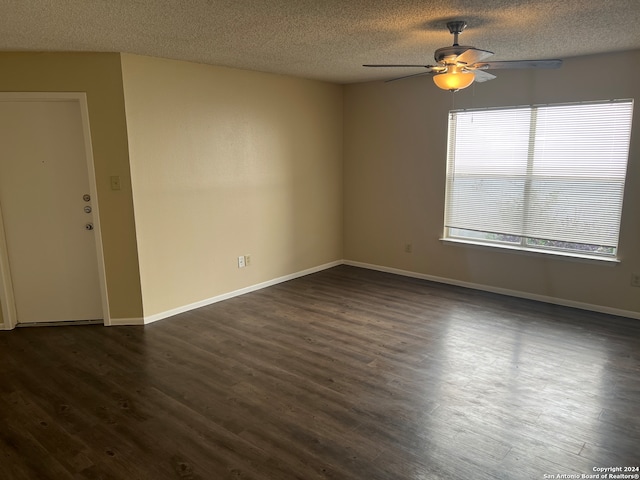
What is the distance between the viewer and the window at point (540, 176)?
13.9ft

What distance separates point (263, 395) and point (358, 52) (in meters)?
2.96

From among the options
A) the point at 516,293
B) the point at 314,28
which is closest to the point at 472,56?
the point at 314,28

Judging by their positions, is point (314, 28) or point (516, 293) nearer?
point (314, 28)

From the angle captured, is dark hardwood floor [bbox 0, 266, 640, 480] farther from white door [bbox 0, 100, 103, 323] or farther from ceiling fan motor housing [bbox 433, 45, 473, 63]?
ceiling fan motor housing [bbox 433, 45, 473, 63]

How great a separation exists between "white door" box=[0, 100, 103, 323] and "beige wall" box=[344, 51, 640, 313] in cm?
347

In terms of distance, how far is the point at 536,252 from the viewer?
4.73 meters

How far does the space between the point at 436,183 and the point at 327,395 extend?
3.31 m

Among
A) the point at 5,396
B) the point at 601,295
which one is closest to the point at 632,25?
the point at 601,295

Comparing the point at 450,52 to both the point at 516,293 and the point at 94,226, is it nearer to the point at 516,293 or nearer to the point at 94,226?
the point at 516,293

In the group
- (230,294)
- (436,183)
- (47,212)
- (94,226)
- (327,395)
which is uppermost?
(436,183)

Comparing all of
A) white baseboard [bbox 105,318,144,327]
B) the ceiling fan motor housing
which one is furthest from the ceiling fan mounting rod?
white baseboard [bbox 105,318,144,327]

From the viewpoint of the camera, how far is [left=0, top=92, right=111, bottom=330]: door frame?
12.3 feet

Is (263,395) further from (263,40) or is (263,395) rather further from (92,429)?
(263,40)

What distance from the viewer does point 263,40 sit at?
343 centimetres
